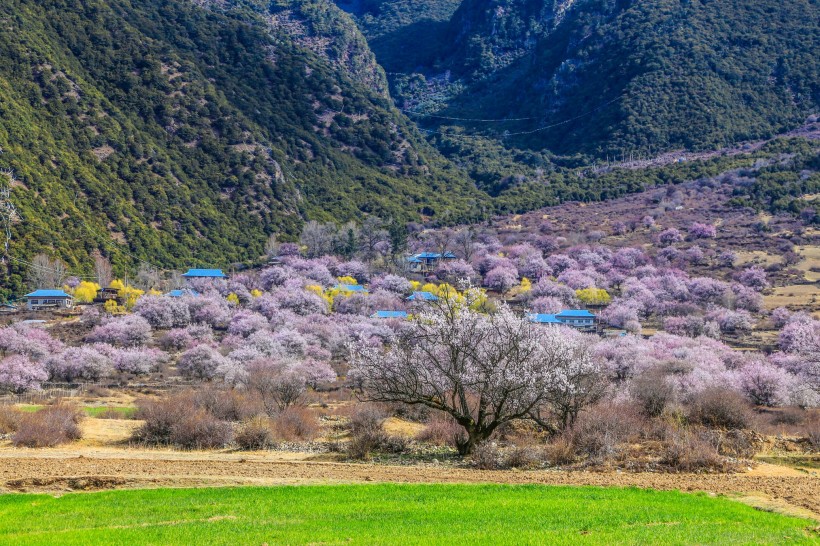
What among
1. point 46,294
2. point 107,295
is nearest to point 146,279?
point 107,295

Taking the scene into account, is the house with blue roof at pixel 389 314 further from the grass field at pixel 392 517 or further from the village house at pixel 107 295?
the grass field at pixel 392 517

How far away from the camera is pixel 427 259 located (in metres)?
104

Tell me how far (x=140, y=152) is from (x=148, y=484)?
83382 mm

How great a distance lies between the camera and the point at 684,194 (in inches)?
4395

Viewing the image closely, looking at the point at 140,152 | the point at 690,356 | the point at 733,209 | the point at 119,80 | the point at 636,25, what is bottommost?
the point at 690,356

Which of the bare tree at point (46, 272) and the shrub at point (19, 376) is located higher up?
the bare tree at point (46, 272)

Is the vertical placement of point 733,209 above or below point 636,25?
below

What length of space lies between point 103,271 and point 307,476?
211 feet

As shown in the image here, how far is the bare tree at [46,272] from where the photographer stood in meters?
74.4

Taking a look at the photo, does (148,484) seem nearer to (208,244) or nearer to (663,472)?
(663,472)

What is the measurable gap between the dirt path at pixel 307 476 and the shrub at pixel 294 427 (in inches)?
248

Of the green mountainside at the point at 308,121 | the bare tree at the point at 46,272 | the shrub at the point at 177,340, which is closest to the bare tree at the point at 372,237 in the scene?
the green mountainside at the point at 308,121

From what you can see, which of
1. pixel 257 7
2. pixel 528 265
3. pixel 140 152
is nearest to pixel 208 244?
pixel 140 152

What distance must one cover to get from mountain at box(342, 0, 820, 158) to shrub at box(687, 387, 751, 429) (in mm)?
102063
